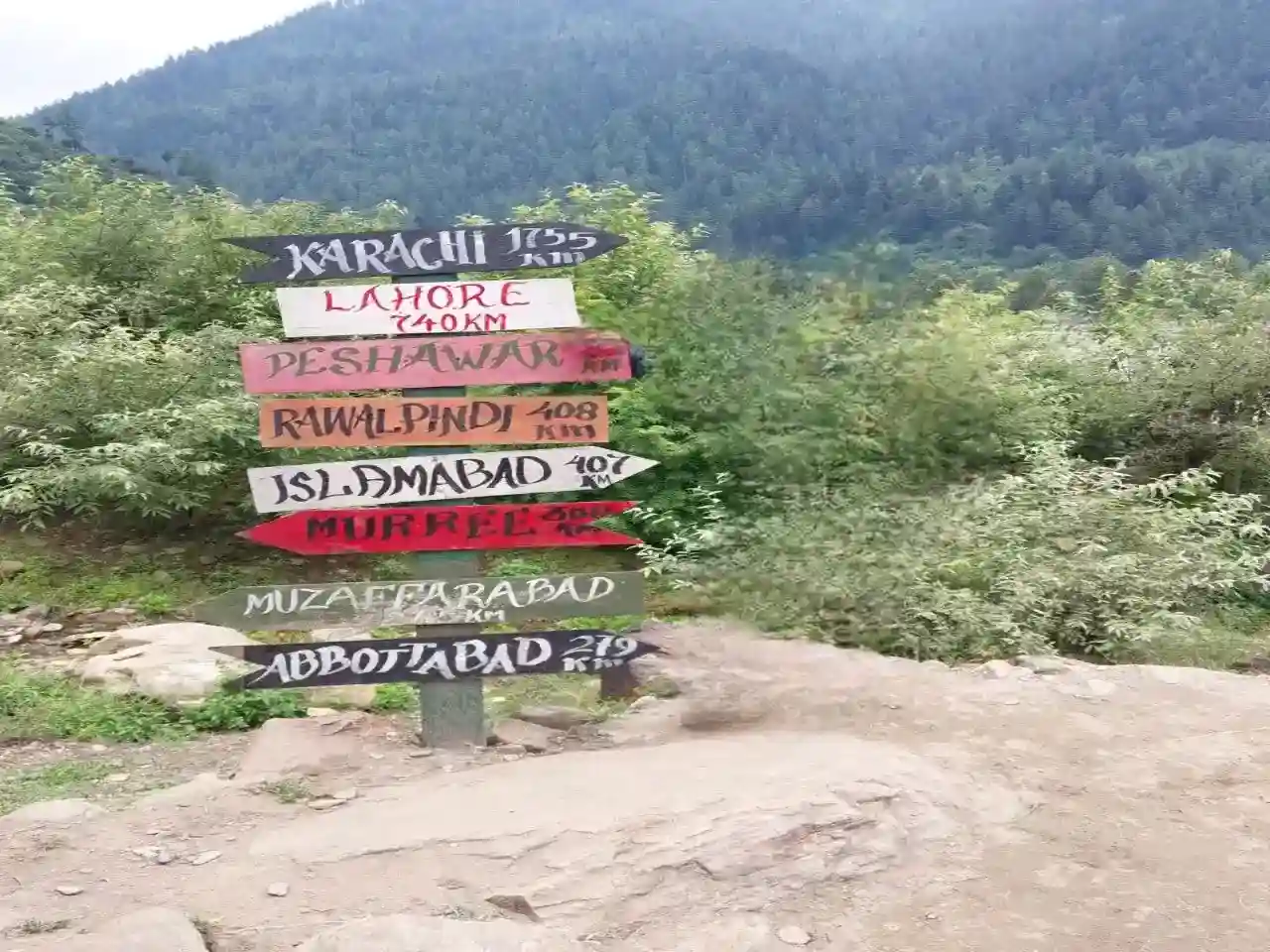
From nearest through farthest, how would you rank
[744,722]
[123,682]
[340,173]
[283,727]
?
[283,727]
[744,722]
[123,682]
[340,173]

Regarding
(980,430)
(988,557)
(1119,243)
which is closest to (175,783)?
(988,557)

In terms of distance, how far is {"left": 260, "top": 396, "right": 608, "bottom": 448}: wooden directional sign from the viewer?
13.6 feet

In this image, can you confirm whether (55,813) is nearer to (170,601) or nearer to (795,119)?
(170,601)

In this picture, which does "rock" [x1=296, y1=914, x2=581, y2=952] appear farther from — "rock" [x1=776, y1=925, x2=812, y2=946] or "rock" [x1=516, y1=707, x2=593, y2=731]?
"rock" [x1=516, y1=707, x2=593, y2=731]

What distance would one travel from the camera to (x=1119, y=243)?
943 inches

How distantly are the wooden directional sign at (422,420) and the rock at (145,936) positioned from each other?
6.19 feet

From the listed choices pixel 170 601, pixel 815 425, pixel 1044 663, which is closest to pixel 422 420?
pixel 1044 663

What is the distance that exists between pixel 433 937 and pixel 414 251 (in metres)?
2.55

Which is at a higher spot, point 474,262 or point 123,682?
point 474,262

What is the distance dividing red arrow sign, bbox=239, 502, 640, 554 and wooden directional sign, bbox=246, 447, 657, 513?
0.18 ft

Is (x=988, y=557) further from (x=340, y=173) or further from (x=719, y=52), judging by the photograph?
(x=719, y=52)

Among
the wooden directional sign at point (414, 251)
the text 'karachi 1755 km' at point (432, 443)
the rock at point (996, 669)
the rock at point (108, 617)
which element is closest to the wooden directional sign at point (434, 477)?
the text 'karachi 1755 km' at point (432, 443)

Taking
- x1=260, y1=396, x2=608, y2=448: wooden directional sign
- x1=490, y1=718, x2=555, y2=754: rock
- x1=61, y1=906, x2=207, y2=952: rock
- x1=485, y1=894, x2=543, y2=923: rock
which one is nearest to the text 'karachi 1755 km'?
x1=260, y1=396, x2=608, y2=448: wooden directional sign

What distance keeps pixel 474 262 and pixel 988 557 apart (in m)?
4.06
